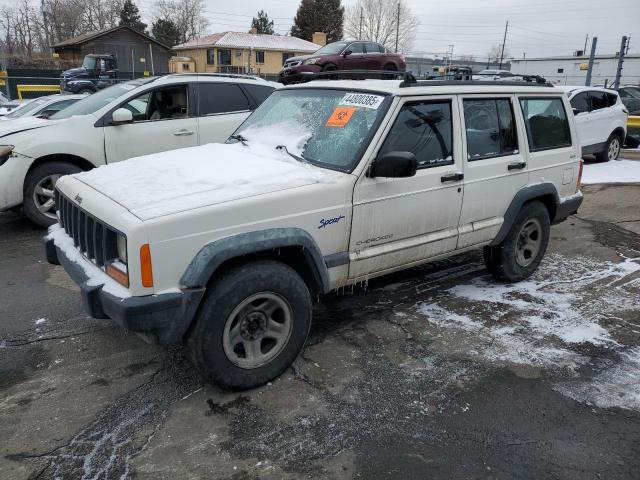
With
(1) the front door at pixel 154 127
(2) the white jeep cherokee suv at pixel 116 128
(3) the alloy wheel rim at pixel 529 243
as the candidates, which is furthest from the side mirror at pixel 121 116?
(3) the alloy wheel rim at pixel 529 243

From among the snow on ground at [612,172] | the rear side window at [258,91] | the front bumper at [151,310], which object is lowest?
the snow on ground at [612,172]

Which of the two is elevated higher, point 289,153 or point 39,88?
point 289,153

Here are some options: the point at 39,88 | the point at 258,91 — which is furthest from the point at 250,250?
the point at 39,88

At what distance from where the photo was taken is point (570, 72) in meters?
52.6

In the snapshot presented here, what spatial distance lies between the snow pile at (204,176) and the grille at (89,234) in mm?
189

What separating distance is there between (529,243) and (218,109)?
4.63 m

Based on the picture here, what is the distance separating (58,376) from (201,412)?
1.09m

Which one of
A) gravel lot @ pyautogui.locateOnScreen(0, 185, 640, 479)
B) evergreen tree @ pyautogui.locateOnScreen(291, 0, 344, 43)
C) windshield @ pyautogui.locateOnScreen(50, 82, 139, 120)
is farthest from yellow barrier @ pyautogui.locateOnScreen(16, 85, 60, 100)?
evergreen tree @ pyautogui.locateOnScreen(291, 0, 344, 43)

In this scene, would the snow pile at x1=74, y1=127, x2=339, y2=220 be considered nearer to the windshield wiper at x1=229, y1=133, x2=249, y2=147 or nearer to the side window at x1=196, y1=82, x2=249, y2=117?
the windshield wiper at x1=229, y1=133, x2=249, y2=147

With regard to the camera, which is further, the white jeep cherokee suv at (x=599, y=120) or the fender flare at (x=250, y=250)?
the white jeep cherokee suv at (x=599, y=120)

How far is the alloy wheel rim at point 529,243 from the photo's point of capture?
517 cm

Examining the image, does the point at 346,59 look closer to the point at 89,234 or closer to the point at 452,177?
the point at 452,177

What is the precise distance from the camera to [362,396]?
3305 mm

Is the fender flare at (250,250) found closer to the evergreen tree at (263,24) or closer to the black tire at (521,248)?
the black tire at (521,248)
